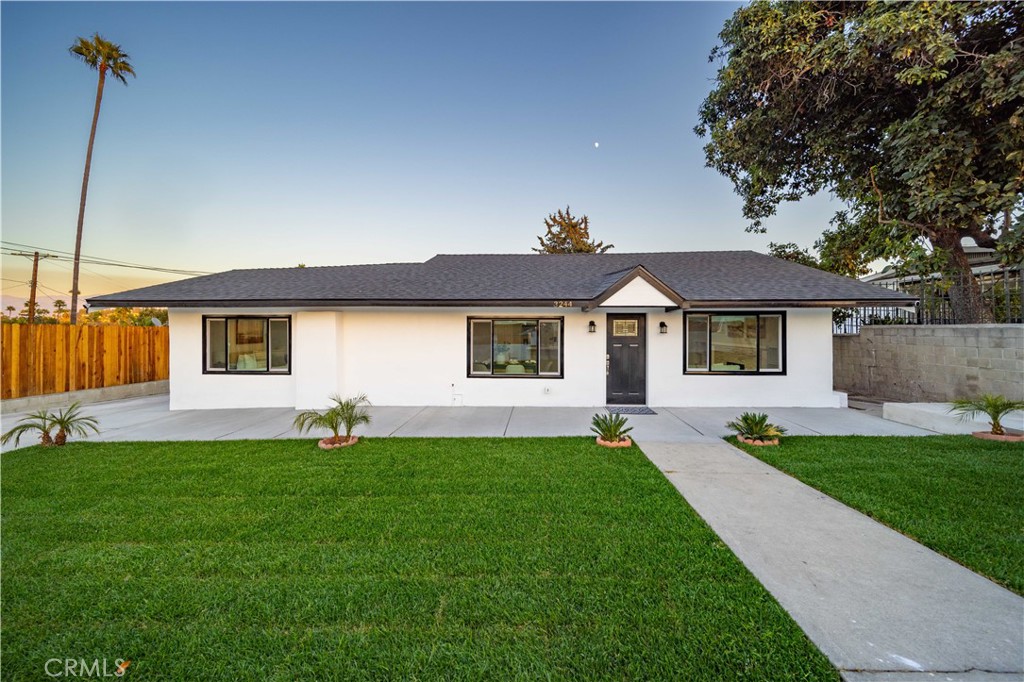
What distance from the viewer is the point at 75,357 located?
10273mm

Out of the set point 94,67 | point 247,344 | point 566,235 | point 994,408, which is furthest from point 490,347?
point 566,235

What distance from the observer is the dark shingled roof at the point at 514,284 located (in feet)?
30.2

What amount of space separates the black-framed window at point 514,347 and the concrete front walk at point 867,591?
588 cm

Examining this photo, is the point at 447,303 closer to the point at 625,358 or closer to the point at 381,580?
the point at 625,358

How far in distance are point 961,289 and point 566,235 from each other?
20.7 metres

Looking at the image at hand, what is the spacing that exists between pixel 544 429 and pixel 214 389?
8.70 m

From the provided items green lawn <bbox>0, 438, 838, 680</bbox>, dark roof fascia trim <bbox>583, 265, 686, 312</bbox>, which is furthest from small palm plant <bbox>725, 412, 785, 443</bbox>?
dark roof fascia trim <bbox>583, 265, 686, 312</bbox>

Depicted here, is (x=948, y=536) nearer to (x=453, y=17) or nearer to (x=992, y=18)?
(x=992, y=18)

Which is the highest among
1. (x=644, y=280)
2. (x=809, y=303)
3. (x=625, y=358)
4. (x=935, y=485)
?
(x=644, y=280)

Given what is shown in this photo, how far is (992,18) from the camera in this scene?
28.2 ft

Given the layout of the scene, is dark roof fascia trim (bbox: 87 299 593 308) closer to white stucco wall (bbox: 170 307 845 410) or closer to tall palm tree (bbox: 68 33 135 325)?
white stucco wall (bbox: 170 307 845 410)

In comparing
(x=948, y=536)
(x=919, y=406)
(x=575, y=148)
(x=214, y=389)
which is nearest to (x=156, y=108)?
(x=214, y=389)

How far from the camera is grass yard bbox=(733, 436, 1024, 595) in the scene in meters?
3.31

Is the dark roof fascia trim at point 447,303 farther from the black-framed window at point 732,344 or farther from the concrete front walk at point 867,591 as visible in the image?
the concrete front walk at point 867,591
